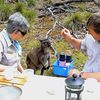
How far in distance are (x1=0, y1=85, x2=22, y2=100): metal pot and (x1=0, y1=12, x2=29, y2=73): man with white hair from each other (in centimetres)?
67

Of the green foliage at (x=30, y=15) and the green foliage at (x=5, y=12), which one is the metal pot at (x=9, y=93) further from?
the green foliage at (x=5, y=12)

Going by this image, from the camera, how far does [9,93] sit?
2316mm

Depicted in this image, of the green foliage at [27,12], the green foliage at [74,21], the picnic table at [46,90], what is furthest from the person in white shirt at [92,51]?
the green foliage at [27,12]

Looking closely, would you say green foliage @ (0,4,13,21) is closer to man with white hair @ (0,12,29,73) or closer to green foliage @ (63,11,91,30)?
green foliage @ (63,11,91,30)

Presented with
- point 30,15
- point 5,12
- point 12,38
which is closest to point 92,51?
point 12,38

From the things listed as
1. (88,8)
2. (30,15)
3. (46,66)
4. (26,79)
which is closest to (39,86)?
(26,79)

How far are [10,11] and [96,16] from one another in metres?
4.22

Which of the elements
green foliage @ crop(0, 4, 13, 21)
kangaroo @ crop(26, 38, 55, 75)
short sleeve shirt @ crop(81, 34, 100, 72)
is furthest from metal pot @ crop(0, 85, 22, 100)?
green foliage @ crop(0, 4, 13, 21)

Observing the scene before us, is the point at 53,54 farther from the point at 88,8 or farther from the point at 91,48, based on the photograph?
the point at 88,8

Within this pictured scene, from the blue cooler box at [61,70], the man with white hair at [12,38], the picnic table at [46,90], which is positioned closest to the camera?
the picnic table at [46,90]

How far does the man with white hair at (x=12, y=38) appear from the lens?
316cm

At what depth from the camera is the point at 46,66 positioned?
4773 millimetres

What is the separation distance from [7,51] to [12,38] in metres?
0.17

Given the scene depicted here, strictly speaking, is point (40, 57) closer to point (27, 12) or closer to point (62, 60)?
point (62, 60)
